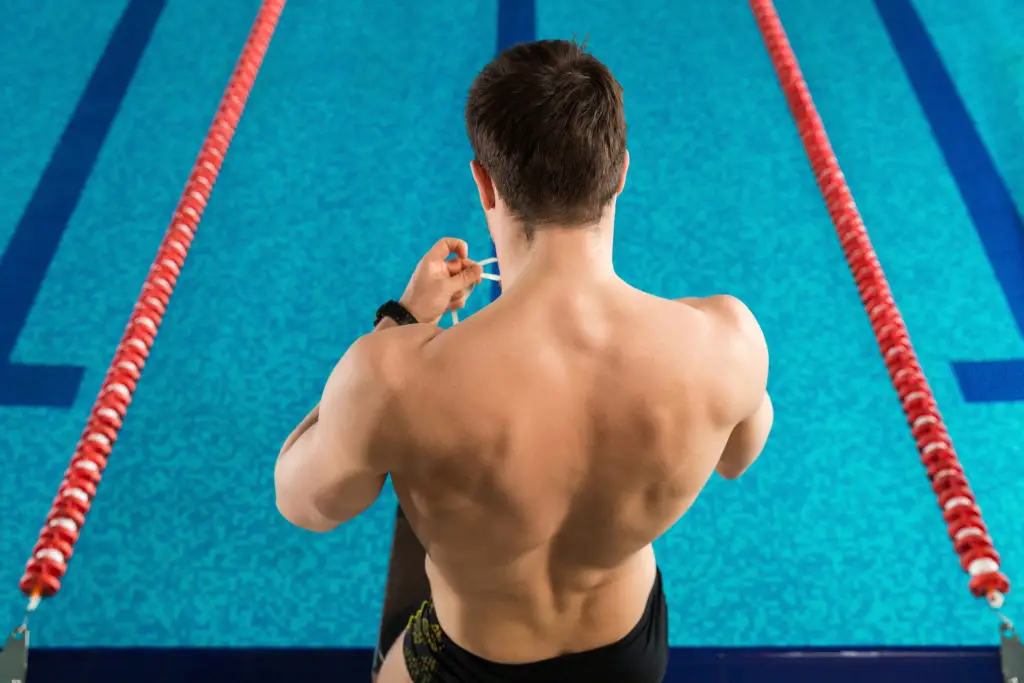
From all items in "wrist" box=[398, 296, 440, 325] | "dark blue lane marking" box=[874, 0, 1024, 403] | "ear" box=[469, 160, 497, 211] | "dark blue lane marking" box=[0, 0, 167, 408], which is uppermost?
"ear" box=[469, 160, 497, 211]

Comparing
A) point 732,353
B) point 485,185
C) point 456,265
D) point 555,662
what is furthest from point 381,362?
point 555,662

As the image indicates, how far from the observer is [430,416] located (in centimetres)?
75

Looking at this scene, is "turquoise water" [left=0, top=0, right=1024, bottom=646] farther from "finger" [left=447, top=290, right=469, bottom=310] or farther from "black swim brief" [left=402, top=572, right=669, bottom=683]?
"finger" [left=447, top=290, right=469, bottom=310]

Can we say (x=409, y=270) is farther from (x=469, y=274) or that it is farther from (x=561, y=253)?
(x=561, y=253)

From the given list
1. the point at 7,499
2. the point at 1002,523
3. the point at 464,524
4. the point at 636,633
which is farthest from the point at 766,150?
the point at 7,499

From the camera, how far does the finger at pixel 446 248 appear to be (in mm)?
1217

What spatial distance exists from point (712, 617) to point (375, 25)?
3.01 m

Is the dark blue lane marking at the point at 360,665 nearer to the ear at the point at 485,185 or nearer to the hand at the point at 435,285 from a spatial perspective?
the hand at the point at 435,285

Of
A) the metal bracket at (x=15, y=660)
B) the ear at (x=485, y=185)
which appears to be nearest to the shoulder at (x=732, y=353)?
the ear at (x=485, y=185)

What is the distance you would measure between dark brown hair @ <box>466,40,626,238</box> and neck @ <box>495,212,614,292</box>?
11mm

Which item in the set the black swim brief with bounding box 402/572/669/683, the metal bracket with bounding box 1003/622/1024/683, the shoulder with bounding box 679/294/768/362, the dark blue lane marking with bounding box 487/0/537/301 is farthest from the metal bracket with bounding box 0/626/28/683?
the dark blue lane marking with bounding box 487/0/537/301

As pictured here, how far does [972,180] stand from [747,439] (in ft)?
8.35

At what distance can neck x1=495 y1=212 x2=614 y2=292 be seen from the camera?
2.68ft

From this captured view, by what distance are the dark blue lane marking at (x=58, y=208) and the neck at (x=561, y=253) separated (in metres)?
2.09
